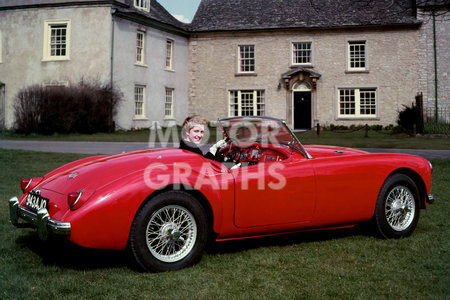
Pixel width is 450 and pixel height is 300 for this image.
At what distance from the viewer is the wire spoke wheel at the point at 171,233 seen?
139 inches

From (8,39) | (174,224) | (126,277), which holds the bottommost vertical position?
(126,277)

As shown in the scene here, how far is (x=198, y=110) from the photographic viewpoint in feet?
101

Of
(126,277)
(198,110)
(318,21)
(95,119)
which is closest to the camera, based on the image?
(126,277)

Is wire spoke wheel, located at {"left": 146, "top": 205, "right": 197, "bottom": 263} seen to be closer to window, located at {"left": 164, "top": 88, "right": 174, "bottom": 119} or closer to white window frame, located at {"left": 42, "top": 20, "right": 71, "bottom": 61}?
white window frame, located at {"left": 42, "top": 20, "right": 71, "bottom": 61}

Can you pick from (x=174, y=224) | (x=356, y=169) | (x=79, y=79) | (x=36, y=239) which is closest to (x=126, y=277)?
(x=174, y=224)

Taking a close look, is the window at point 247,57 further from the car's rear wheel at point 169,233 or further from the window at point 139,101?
the car's rear wheel at point 169,233

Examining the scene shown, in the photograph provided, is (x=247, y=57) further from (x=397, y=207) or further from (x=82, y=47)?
(x=397, y=207)

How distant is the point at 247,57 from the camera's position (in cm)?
2984

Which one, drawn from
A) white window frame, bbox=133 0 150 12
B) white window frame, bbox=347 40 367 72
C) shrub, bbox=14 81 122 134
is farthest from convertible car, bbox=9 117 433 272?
white window frame, bbox=347 40 367 72

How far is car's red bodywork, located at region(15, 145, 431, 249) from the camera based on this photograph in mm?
3383

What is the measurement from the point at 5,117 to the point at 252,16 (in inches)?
637

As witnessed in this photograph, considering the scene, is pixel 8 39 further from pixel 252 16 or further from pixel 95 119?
pixel 252 16

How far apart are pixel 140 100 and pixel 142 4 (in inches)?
222

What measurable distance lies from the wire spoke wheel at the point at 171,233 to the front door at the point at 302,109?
2629 centimetres
